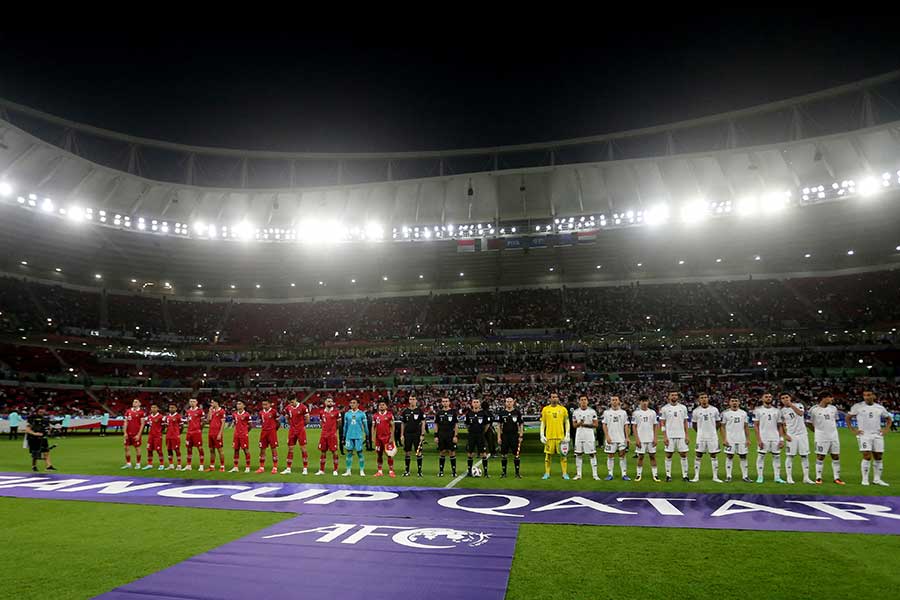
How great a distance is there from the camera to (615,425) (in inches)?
493

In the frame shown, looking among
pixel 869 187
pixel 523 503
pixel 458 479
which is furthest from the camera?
pixel 869 187

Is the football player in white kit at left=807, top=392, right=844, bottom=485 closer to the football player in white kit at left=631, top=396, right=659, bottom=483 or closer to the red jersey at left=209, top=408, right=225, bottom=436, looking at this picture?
the football player in white kit at left=631, top=396, right=659, bottom=483

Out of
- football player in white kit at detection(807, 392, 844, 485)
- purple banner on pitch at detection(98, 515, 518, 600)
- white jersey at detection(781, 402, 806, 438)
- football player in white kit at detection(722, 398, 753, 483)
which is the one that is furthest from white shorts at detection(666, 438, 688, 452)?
purple banner on pitch at detection(98, 515, 518, 600)

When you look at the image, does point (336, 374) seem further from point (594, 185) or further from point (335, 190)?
point (594, 185)

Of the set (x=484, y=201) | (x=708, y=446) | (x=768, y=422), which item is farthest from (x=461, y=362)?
(x=768, y=422)

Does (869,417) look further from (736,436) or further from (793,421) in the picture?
(736,436)

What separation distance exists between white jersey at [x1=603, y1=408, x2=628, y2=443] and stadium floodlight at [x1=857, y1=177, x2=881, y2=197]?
28.3 meters

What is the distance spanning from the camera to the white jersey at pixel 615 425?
12.5 meters

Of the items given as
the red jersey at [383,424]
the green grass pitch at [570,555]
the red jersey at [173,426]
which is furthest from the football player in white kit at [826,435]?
the red jersey at [173,426]

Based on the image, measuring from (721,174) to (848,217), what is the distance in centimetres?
987

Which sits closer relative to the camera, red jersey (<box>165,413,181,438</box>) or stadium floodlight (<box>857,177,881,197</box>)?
red jersey (<box>165,413,181,438</box>)

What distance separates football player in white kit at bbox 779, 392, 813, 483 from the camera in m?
11.6

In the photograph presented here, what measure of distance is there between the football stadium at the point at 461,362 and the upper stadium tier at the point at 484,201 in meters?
0.26

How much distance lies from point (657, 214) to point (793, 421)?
25.9m
